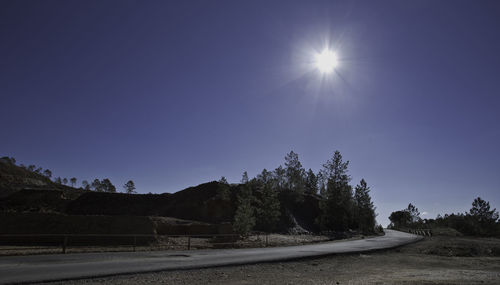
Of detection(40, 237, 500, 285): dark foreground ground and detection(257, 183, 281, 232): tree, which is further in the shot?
detection(257, 183, 281, 232): tree

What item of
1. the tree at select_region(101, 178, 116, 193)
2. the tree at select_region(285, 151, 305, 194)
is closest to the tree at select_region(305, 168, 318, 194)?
the tree at select_region(285, 151, 305, 194)

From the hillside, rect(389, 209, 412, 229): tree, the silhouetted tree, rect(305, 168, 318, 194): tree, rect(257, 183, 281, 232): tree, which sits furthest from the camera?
rect(389, 209, 412, 229): tree

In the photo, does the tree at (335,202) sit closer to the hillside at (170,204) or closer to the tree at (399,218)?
the hillside at (170,204)

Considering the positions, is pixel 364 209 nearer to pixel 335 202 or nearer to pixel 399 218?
pixel 335 202

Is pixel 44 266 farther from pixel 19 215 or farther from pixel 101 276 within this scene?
pixel 19 215

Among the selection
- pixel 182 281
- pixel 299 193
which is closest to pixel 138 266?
pixel 182 281

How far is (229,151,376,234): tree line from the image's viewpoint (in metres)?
Answer: 54.5

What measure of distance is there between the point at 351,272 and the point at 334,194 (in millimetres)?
50894

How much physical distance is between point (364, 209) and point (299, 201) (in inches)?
675

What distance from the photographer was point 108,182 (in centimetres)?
14212

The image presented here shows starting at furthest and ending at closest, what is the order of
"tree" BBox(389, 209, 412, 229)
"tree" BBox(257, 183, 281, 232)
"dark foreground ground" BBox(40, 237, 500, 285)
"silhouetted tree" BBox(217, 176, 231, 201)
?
"tree" BBox(389, 209, 412, 229), "silhouetted tree" BBox(217, 176, 231, 201), "tree" BBox(257, 183, 281, 232), "dark foreground ground" BBox(40, 237, 500, 285)

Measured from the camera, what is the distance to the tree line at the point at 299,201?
2145 inches

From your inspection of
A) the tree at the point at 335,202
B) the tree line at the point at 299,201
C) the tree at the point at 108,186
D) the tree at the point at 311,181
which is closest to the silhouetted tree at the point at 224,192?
the tree line at the point at 299,201

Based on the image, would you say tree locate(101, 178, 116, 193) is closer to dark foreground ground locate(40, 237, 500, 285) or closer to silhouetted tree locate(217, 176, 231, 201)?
silhouetted tree locate(217, 176, 231, 201)
